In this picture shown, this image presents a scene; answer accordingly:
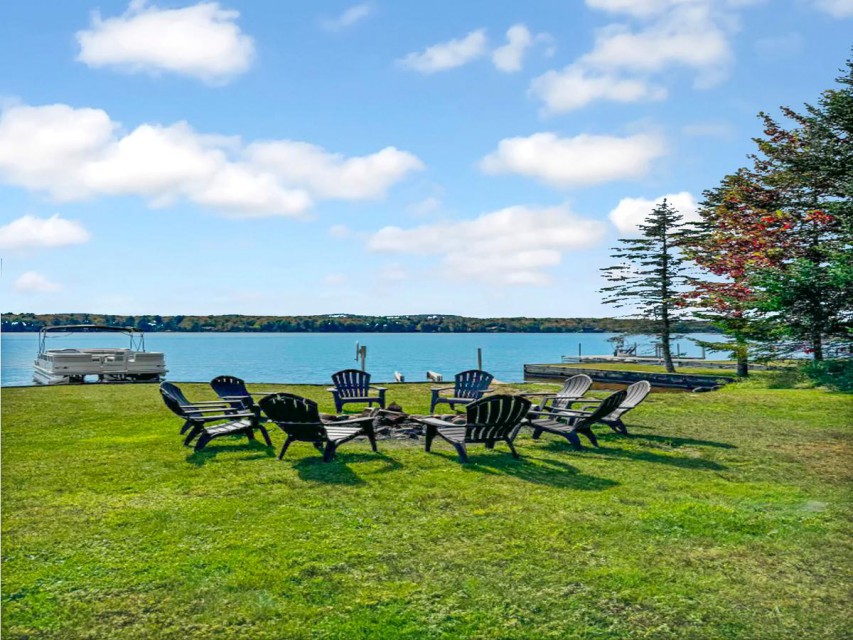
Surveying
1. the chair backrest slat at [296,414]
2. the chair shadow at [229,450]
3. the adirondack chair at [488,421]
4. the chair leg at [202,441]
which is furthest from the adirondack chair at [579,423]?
the chair leg at [202,441]

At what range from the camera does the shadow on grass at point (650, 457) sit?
27.5 ft

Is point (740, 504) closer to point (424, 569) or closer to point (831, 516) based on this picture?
point (831, 516)

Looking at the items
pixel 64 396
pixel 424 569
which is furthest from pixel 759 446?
pixel 64 396

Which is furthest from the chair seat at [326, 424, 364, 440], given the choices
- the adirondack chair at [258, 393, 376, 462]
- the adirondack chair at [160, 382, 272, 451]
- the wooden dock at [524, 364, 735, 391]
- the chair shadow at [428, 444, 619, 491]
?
the wooden dock at [524, 364, 735, 391]

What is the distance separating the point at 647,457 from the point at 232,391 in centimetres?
709

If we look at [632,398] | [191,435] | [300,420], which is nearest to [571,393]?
[632,398]

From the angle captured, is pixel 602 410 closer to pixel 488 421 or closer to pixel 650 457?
pixel 650 457

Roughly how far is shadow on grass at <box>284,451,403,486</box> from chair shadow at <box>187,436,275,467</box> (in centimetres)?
59

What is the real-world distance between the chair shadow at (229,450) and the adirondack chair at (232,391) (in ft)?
3.16

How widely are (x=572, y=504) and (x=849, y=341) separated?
9.91 m

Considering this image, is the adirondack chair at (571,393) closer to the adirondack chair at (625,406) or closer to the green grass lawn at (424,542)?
the adirondack chair at (625,406)

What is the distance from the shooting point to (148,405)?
14867 millimetres

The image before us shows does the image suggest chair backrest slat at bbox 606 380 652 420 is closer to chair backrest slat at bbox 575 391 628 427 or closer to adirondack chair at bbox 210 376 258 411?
chair backrest slat at bbox 575 391 628 427

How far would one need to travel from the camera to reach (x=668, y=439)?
1045cm
